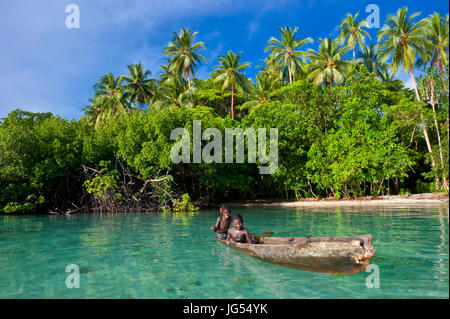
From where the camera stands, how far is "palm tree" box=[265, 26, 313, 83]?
3120 centimetres

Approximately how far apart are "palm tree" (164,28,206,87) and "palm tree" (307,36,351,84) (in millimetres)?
12358

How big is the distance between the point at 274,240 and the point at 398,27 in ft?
78.7

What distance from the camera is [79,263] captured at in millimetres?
6020

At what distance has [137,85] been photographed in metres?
33.7

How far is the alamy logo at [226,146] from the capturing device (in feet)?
60.6

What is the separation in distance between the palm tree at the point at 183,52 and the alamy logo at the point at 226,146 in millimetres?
14601

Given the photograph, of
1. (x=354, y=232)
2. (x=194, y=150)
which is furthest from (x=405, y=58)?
(x=354, y=232)

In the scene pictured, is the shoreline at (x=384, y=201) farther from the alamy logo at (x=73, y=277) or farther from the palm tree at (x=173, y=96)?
the alamy logo at (x=73, y=277)

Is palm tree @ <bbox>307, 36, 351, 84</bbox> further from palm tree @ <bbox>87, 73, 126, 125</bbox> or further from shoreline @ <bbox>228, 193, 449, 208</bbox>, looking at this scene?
palm tree @ <bbox>87, 73, 126, 125</bbox>

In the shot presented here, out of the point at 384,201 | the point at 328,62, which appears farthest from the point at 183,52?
the point at 384,201

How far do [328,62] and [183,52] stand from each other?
15592 millimetres

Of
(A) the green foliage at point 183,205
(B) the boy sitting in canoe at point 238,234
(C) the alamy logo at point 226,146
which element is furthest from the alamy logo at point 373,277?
(C) the alamy logo at point 226,146

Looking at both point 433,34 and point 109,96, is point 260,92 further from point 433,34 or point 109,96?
point 109,96
